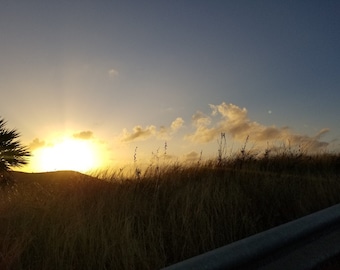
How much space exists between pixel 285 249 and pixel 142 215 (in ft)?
8.45

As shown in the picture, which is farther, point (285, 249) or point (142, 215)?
point (142, 215)

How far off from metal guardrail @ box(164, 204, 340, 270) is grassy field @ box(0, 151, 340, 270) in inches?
56.9

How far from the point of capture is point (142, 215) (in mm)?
5797

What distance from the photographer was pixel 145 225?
5.50 m

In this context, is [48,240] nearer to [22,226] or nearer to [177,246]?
[22,226]

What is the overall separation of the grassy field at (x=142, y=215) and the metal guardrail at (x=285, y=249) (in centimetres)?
144

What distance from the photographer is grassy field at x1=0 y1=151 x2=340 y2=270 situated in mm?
4598

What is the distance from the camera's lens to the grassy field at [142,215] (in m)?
4.60

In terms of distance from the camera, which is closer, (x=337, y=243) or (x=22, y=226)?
(x=337, y=243)

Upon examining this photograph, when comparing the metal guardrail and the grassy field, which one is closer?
the metal guardrail

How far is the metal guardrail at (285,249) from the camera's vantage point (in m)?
3.01

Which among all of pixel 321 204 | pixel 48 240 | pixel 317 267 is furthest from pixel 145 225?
pixel 321 204

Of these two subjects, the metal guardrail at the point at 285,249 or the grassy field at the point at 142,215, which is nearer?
the metal guardrail at the point at 285,249

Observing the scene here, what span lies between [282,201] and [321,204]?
2.43 ft
